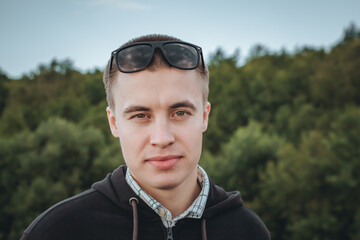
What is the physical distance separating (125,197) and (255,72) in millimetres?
55448

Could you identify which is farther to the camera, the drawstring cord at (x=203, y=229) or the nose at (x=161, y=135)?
the drawstring cord at (x=203, y=229)

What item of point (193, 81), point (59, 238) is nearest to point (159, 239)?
point (59, 238)

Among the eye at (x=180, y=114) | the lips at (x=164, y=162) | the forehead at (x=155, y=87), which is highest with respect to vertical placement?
the forehead at (x=155, y=87)

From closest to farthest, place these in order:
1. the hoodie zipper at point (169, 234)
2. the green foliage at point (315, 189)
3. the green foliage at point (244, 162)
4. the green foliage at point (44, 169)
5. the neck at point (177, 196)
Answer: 1. the hoodie zipper at point (169, 234)
2. the neck at point (177, 196)
3. the green foliage at point (44, 169)
4. the green foliage at point (315, 189)
5. the green foliage at point (244, 162)

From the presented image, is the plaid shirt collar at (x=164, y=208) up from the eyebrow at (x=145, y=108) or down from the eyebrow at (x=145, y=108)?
down

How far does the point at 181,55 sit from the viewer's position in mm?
2283

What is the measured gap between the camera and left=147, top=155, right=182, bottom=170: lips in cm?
216

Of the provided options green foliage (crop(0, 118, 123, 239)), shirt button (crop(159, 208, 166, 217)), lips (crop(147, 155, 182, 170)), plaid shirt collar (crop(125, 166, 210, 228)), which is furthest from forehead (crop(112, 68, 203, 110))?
green foliage (crop(0, 118, 123, 239))

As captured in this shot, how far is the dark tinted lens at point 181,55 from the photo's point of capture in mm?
2245

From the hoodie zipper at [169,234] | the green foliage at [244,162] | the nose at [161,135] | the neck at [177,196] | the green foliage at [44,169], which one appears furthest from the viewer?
the green foliage at [244,162]

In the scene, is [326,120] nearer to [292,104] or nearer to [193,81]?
[292,104]

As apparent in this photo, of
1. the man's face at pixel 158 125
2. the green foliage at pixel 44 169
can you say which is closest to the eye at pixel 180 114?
the man's face at pixel 158 125

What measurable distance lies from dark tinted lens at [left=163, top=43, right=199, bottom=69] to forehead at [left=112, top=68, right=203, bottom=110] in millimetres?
49

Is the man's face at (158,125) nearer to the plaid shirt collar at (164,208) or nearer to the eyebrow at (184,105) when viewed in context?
the eyebrow at (184,105)
